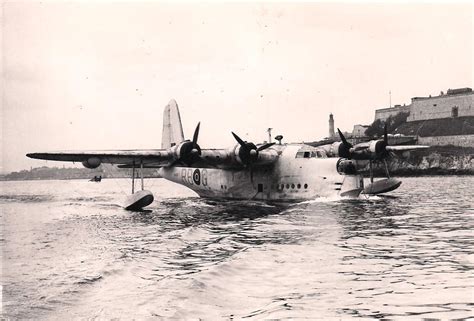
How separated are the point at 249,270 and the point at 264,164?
15364 millimetres

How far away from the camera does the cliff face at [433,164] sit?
92.8 meters

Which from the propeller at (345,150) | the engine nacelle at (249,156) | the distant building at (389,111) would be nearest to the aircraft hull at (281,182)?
the engine nacelle at (249,156)

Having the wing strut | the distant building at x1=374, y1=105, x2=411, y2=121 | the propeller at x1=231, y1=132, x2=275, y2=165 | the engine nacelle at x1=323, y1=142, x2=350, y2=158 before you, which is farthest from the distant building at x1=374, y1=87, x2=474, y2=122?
the wing strut

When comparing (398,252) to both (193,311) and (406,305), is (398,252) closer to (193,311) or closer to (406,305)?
(406,305)

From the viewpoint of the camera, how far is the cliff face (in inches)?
3652

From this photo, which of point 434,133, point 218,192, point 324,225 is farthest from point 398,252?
point 434,133

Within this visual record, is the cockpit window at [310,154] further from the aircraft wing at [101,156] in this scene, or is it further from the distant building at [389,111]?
the distant building at [389,111]

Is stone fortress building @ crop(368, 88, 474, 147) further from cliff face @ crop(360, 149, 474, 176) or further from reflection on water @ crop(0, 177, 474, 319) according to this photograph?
reflection on water @ crop(0, 177, 474, 319)

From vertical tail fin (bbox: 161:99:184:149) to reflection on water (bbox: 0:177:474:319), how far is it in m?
15.5

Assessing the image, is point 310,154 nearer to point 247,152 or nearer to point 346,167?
point 346,167

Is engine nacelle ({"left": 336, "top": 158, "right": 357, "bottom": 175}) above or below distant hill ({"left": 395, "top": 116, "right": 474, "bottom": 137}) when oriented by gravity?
below

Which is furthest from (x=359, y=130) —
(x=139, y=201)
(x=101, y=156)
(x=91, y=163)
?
(x=91, y=163)

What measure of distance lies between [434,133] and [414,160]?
732 cm

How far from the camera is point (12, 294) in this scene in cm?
789
